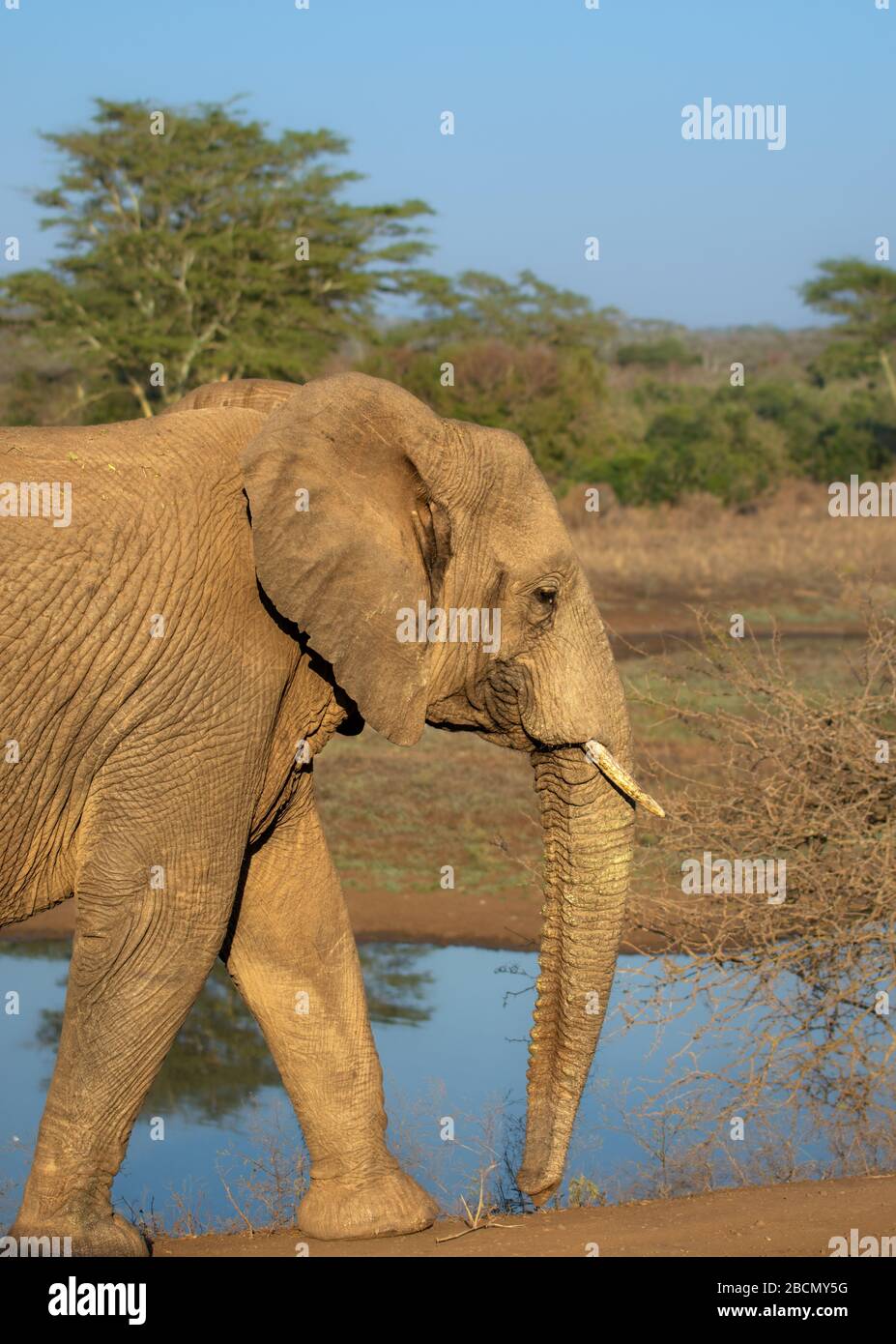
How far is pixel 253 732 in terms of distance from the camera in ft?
15.7

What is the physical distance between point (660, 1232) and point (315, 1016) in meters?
1.12

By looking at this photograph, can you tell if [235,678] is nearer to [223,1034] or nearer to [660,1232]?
[660,1232]

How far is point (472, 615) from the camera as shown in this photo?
508 centimetres

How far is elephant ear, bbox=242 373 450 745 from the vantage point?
4723 mm

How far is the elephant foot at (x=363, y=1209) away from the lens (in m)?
5.42

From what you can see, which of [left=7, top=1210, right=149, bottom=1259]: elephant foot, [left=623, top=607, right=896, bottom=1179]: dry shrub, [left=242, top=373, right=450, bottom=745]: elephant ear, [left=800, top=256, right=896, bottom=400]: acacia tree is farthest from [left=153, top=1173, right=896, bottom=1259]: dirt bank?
[left=800, top=256, right=896, bottom=400]: acacia tree

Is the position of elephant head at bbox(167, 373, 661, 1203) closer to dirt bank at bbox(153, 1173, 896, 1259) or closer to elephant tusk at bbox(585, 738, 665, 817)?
elephant tusk at bbox(585, 738, 665, 817)

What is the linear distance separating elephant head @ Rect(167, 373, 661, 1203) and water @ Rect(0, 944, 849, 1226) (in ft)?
4.77

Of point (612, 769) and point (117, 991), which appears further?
point (612, 769)

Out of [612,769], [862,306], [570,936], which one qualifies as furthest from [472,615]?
[862,306]
